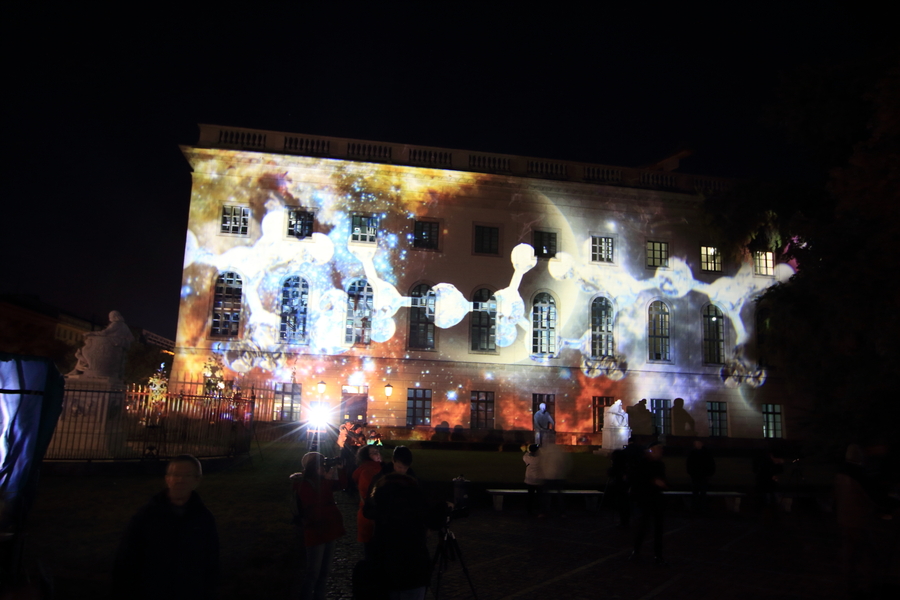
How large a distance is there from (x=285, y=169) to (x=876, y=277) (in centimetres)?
2467

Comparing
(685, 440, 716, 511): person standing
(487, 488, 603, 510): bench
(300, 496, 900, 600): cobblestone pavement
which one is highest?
(685, 440, 716, 511): person standing

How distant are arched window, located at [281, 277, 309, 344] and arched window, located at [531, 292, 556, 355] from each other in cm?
1099

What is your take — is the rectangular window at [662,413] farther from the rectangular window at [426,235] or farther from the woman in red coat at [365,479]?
the woman in red coat at [365,479]

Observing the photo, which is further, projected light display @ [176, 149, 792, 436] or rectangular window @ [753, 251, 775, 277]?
rectangular window @ [753, 251, 775, 277]

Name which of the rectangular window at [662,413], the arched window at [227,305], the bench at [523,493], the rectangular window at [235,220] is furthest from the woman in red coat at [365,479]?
the rectangular window at [662,413]

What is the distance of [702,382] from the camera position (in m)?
33.4

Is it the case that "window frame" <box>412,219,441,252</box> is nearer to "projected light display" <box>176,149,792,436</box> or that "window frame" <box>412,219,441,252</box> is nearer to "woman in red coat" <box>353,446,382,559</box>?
"projected light display" <box>176,149,792,436</box>

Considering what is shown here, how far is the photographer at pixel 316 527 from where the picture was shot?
5.90 m

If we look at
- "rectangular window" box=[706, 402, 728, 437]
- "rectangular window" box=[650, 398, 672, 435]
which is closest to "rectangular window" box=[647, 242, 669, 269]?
"rectangular window" box=[650, 398, 672, 435]

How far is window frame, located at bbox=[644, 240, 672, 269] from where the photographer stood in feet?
111

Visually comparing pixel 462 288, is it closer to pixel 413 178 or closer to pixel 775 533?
pixel 413 178

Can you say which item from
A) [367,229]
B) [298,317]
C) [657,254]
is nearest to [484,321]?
[367,229]

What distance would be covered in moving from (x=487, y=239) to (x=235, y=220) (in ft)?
39.6

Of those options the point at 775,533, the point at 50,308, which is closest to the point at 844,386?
the point at 775,533
